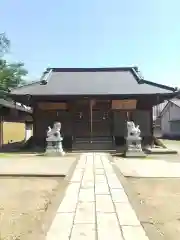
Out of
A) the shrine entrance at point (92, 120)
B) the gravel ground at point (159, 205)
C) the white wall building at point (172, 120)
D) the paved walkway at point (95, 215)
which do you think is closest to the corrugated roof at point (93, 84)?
the shrine entrance at point (92, 120)

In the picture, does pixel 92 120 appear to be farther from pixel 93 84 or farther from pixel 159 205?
pixel 159 205

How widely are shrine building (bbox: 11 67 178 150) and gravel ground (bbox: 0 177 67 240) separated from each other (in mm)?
9054

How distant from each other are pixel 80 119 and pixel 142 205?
12.6 meters

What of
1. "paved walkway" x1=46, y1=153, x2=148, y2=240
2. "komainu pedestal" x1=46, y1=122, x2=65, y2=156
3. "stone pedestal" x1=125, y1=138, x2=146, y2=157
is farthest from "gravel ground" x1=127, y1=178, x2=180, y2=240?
"komainu pedestal" x1=46, y1=122, x2=65, y2=156

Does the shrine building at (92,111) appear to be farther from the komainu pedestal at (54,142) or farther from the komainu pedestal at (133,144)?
the komainu pedestal at (133,144)

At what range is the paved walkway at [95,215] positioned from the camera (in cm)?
373

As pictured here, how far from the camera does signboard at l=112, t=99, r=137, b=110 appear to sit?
17.0 m

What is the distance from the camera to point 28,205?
524 cm

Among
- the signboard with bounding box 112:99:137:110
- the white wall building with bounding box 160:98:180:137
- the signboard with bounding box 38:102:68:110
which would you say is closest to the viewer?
the signboard with bounding box 112:99:137:110

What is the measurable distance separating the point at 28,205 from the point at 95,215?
1.43 meters

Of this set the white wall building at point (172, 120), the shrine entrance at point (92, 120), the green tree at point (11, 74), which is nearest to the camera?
the shrine entrance at point (92, 120)

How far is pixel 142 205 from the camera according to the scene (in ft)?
17.0

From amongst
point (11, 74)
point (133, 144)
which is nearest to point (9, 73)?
point (11, 74)

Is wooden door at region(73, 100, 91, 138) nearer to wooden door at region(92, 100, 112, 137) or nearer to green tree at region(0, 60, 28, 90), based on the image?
wooden door at region(92, 100, 112, 137)
